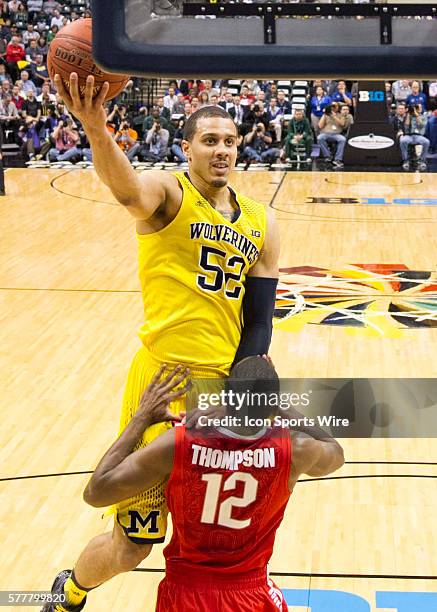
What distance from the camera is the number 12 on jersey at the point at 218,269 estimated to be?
12.8ft

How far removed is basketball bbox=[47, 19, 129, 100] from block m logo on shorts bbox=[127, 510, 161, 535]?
5.36ft

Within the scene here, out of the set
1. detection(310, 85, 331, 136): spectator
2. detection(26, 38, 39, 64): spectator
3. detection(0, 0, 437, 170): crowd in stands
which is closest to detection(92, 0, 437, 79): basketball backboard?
detection(0, 0, 437, 170): crowd in stands

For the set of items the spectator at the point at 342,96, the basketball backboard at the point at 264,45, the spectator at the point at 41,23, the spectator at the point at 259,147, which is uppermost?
the basketball backboard at the point at 264,45

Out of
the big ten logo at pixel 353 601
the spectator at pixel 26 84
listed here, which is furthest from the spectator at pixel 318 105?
the big ten logo at pixel 353 601

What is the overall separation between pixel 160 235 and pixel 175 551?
3.93 feet

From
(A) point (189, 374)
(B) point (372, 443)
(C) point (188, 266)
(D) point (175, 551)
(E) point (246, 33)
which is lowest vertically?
(B) point (372, 443)

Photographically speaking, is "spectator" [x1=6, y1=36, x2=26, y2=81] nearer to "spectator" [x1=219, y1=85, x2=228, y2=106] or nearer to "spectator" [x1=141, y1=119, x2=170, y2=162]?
"spectator" [x1=141, y1=119, x2=170, y2=162]

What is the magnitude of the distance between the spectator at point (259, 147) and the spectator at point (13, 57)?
6.23m

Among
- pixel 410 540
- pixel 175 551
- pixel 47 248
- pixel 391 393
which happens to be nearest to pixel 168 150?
pixel 47 248

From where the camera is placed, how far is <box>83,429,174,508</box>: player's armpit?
3.20 meters

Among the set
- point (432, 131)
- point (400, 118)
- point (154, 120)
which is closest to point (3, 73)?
point (154, 120)

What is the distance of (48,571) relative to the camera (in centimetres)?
490

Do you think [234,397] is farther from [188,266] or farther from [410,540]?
[410,540]

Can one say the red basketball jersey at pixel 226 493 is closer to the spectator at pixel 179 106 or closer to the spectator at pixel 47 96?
the spectator at pixel 179 106
